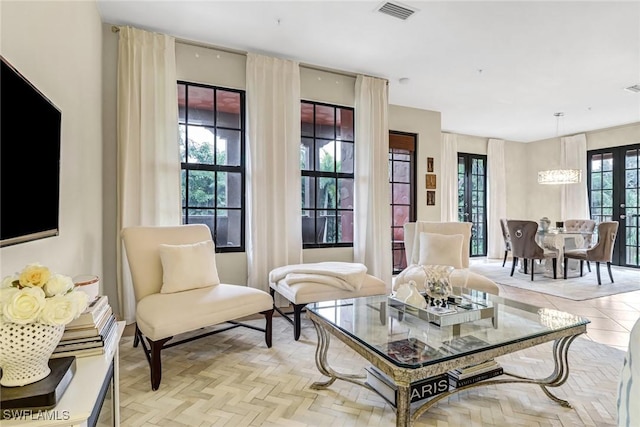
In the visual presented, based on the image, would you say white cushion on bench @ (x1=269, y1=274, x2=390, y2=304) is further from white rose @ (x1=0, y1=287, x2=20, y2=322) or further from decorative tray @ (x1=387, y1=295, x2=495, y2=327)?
white rose @ (x1=0, y1=287, x2=20, y2=322)

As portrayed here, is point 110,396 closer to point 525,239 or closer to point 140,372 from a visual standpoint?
point 140,372

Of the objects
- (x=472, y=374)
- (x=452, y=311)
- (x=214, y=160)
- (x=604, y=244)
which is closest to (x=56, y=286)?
(x=452, y=311)

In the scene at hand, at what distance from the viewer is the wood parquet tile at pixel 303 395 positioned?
1760 millimetres

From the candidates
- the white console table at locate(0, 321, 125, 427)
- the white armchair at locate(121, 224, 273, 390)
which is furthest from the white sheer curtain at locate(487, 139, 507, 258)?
the white console table at locate(0, 321, 125, 427)

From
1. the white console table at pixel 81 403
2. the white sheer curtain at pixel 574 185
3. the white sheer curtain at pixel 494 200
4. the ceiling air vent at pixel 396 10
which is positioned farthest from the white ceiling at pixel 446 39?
the white console table at pixel 81 403

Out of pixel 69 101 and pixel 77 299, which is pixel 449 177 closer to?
pixel 69 101

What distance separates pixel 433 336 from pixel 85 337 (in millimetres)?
1493

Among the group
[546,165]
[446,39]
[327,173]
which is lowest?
[327,173]

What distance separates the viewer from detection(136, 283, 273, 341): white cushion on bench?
2102 mm

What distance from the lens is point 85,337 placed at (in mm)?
1238

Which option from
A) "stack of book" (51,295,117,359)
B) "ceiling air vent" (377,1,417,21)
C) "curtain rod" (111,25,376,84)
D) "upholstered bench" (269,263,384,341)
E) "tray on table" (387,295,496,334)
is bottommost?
"upholstered bench" (269,263,384,341)

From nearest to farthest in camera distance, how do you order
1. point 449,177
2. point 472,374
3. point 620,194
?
point 472,374 → point 620,194 → point 449,177

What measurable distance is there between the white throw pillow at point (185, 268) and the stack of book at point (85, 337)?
120 cm

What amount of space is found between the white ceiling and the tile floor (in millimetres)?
2641
